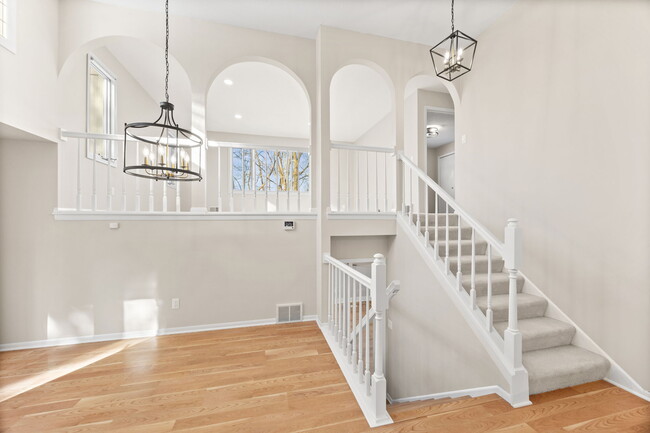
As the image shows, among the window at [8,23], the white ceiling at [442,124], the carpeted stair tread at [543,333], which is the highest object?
the white ceiling at [442,124]

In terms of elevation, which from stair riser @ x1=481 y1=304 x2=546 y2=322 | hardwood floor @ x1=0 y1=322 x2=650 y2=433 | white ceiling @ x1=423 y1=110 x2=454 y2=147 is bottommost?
hardwood floor @ x1=0 y1=322 x2=650 y2=433

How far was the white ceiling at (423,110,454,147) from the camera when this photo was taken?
5624 millimetres

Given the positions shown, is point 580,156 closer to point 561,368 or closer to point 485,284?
point 485,284

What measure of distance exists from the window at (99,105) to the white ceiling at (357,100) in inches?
146

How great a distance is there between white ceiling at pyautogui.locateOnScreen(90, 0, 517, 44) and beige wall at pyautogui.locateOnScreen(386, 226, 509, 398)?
270cm

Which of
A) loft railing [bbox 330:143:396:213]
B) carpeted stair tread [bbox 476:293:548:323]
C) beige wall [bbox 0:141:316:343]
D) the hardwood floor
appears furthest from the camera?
loft railing [bbox 330:143:396:213]

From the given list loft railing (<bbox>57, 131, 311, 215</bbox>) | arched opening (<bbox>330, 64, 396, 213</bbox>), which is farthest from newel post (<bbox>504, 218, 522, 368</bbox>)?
loft railing (<bbox>57, 131, 311, 215</bbox>)

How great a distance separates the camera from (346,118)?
690 cm

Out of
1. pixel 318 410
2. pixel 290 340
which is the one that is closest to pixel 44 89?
pixel 290 340

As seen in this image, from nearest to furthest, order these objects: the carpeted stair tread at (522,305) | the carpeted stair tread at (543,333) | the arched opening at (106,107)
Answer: the carpeted stair tread at (543,333) < the carpeted stair tread at (522,305) < the arched opening at (106,107)

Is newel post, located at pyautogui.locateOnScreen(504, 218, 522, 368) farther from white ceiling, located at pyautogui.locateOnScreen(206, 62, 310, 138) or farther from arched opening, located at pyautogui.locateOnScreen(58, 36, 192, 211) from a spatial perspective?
white ceiling, located at pyautogui.locateOnScreen(206, 62, 310, 138)

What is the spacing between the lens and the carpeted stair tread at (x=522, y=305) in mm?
2547

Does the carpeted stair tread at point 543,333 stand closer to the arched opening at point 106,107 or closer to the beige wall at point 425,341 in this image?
the beige wall at point 425,341

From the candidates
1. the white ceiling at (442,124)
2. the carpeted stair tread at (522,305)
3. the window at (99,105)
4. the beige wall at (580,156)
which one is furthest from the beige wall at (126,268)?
the white ceiling at (442,124)
